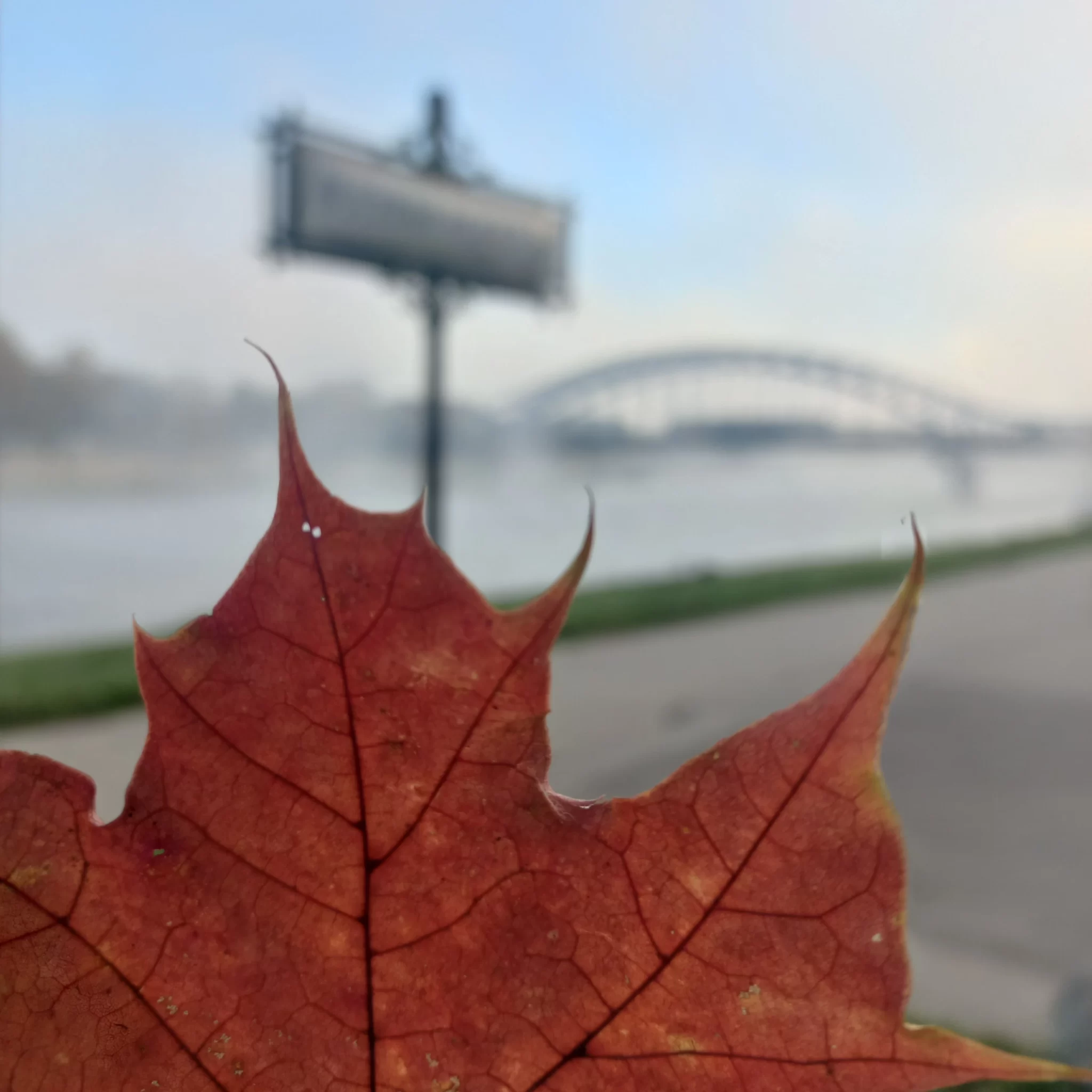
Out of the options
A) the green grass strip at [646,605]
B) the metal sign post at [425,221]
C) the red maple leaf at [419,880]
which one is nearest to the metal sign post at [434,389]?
the metal sign post at [425,221]

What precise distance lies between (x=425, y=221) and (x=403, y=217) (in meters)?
0.09

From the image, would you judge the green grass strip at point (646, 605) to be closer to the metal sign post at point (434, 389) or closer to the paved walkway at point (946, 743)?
the paved walkway at point (946, 743)

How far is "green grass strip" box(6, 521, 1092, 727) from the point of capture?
2.17 meters

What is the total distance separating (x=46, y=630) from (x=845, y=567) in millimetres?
4095

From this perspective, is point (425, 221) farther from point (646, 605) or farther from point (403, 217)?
point (646, 605)

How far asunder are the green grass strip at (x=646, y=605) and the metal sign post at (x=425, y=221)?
96 centimetres

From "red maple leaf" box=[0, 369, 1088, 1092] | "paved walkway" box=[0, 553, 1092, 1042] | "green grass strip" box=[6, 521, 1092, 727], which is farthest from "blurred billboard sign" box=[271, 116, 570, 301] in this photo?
"red maple leaf" box=[0, 369, 1088, 1092]

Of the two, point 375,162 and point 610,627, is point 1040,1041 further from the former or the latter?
point 375,162

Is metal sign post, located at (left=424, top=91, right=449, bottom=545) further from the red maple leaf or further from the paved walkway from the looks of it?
the red maple leaf

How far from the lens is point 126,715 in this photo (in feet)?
7.09

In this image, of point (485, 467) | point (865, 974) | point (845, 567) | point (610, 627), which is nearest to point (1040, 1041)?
point (865, 974)

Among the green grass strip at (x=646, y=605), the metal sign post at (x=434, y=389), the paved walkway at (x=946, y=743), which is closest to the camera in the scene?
the paved walkway at (x=946, y=743)

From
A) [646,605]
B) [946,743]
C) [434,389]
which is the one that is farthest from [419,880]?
[646,605]

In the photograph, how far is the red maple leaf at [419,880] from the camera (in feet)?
0.52
